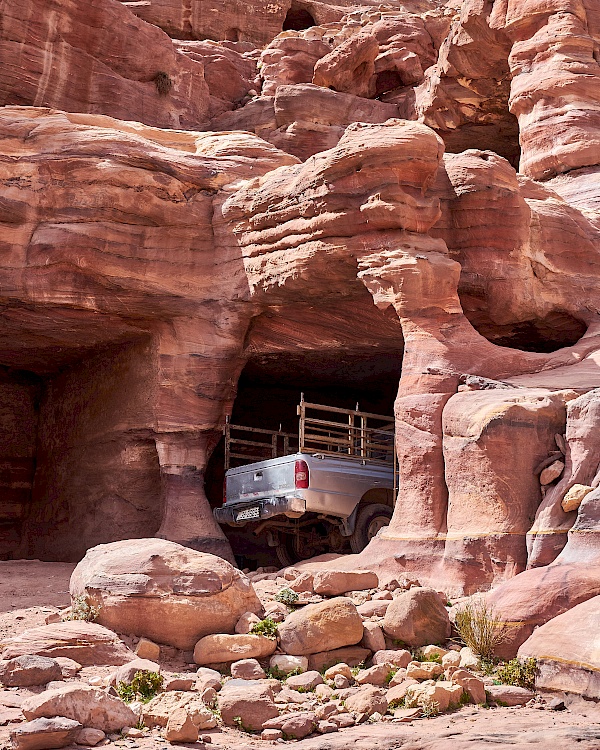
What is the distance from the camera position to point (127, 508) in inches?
664

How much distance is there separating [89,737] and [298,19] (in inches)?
1302

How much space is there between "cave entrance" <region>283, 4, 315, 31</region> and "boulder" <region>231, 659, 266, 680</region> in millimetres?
30933

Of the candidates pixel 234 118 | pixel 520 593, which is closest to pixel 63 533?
pixel 520 593

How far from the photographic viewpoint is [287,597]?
10047mm

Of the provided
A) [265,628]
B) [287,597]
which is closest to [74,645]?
[265,628]

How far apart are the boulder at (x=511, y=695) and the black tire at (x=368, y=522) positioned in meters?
6.23

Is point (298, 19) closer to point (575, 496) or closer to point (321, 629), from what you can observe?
point (575, 496)

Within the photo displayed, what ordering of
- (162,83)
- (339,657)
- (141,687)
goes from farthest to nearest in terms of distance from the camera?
1. (162,83)
2. (339,657)
3. (141,687)

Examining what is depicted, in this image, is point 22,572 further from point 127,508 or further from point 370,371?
point 370,371

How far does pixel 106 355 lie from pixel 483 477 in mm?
9276

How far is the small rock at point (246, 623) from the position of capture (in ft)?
29.3

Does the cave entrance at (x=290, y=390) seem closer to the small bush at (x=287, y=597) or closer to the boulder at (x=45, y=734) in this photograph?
the small bush at (x=287, y=597)

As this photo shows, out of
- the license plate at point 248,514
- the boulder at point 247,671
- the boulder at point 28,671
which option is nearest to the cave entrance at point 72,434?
the license plate at point 248,514

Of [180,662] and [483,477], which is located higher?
[483,477]
